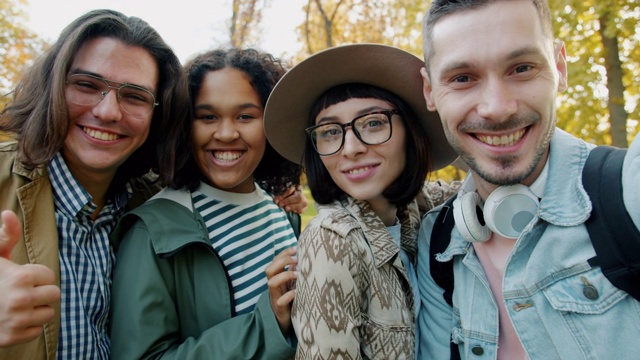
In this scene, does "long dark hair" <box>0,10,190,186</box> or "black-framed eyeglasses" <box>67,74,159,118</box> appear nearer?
"long dark hair" <box>0,10,190,186</box>

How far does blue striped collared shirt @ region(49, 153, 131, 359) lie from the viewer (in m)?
2.17

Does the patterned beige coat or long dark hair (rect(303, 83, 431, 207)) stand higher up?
long dark hair (rect(303, 83, 431, 207))

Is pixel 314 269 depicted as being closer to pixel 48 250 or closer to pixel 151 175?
pixel 48 250

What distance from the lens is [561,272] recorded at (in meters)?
1.72

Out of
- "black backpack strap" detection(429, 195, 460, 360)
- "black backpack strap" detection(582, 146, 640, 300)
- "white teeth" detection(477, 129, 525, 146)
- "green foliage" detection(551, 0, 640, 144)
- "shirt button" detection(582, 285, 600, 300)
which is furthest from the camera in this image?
"green foliage" detection(551, 0, 640, 144)

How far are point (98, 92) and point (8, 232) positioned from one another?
961 millimetres

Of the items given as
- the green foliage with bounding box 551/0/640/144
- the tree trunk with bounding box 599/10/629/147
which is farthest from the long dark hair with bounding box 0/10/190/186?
the tree trunk with bounding box 599/10/629/147

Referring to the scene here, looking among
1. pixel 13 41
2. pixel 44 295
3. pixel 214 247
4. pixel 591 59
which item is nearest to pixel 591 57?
pixel 591 59

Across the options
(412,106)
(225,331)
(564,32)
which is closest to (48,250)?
(225,331)

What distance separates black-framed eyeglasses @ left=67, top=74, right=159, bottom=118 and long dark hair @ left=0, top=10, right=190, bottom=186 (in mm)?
65

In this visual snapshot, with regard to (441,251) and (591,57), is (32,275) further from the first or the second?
(591,57)

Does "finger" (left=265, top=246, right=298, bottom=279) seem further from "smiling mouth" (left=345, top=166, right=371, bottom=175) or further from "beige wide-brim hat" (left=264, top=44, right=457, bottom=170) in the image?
"beige wide-brim hat" (left=264, top=44, right=457, bottom=170)

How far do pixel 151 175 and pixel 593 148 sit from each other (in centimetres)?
269

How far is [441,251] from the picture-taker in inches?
85.4
